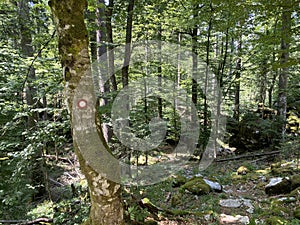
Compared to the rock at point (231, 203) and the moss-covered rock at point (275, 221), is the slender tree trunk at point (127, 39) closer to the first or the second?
the rock at point (231, 203)

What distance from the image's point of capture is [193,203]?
182 inches

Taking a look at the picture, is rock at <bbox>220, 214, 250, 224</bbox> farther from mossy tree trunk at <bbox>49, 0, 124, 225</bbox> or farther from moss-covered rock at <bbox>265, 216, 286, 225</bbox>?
mossy tree trunk at <bbox>49, 0, 124, 225</bbox>

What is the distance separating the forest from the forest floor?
0.03 metres

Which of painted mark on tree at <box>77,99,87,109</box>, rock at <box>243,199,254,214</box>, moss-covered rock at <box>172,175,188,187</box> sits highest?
painted mark on tree at <box>77,99,87,109</box>

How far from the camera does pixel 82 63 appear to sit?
189cm

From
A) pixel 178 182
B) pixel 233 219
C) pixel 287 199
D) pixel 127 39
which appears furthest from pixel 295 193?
pixel 127 39

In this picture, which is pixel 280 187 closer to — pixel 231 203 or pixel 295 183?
pixel 295 183

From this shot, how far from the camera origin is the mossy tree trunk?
1813 mm

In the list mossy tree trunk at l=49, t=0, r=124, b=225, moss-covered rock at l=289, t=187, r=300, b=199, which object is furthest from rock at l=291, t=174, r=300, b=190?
mossy tree trunk at l=49, t=0, r=124, b=225

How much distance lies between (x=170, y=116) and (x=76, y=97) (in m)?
8.13

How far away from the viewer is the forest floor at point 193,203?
306 cm

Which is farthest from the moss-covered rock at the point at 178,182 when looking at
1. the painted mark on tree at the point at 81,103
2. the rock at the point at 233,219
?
the painted mark on tree at the point at 81,103

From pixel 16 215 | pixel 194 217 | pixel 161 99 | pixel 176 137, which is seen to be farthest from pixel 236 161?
pixel 16 215

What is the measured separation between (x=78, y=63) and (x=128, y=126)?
2829 mm
